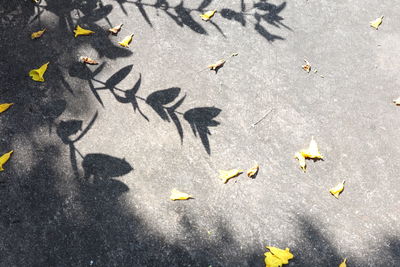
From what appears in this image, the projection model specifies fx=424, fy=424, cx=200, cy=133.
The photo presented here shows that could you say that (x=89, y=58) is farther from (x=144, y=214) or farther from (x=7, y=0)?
(x=144, y=214)

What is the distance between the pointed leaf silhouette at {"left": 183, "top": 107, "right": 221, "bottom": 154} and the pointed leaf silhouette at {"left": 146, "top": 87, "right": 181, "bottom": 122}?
165mm

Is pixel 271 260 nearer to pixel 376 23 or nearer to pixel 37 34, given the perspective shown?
pixel 37 34

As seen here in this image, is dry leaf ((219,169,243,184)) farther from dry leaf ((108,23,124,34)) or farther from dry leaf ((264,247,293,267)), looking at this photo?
dry leaf ((108,23,124,34))

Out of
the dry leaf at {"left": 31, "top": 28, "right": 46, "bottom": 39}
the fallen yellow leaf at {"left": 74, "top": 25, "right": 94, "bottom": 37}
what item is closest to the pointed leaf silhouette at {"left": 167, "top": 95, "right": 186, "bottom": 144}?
the fallen yellow leaf at {"left": 74, "top": 25, "right": 94, "bottom": 37}

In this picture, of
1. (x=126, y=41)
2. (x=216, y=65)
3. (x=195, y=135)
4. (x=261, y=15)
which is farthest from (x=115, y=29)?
(x=261, y=15)

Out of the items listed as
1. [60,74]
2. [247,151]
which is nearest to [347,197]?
[247,151]

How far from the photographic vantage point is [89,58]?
→ 3418 millimetres

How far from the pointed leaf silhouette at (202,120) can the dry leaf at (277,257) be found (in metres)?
0.84

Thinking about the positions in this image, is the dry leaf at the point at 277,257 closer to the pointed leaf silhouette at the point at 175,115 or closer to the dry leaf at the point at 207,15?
the pointed leaf silhouette at the point at 175,115

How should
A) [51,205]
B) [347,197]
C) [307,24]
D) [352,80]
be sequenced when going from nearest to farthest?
1. [51,205]
2. [347,197]
3. [352,80]
4. [307,24]

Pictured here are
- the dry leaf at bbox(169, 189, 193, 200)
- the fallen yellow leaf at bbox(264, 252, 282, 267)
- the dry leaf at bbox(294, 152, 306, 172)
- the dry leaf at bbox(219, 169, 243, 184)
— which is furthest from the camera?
the dry leaf at bbox(294, 152, 306, 172)

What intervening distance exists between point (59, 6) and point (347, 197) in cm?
286

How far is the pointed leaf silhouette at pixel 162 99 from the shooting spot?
3186 mm

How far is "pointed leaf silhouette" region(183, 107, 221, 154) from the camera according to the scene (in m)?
3.09
